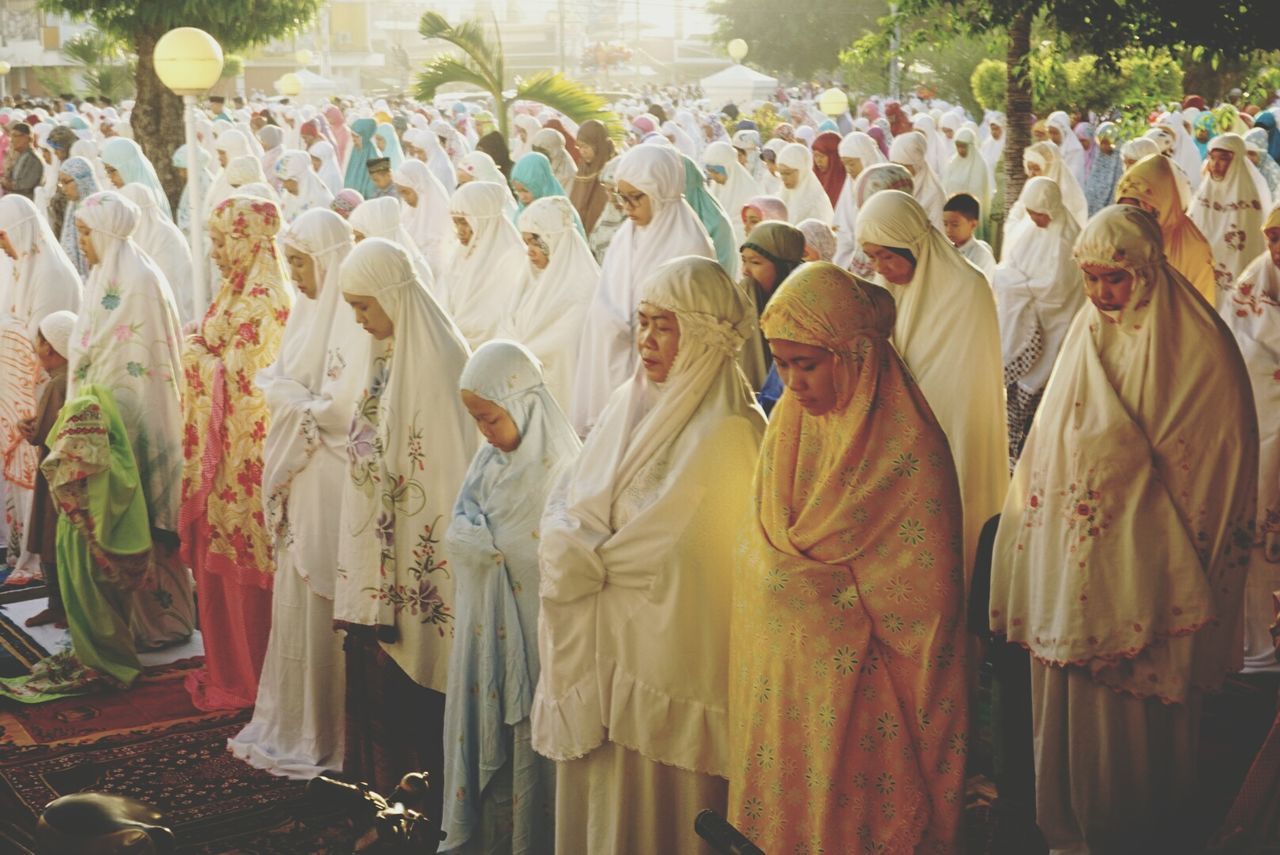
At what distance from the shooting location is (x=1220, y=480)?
3.98 meters

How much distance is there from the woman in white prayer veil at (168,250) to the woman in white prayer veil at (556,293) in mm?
3222

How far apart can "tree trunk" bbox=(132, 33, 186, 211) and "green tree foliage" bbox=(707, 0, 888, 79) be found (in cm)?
2827

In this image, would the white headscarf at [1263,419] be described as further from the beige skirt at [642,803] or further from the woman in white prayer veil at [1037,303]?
the beige skirt at [642,803]

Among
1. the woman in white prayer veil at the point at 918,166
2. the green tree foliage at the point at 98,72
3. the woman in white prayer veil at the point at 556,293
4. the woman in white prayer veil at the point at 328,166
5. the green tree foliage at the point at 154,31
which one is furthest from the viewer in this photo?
the green tree foliage at the point at 98,72

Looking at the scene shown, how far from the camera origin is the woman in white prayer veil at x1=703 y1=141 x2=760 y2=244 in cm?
1249

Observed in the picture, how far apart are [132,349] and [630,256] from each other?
2.06 metres

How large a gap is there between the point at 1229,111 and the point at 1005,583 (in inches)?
207

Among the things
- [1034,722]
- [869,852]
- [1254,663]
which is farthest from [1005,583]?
[1254,663]

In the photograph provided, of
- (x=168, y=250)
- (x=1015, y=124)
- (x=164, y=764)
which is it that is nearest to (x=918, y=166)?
(x=1015, y=124)

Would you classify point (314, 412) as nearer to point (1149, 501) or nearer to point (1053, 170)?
point (1149, 501)

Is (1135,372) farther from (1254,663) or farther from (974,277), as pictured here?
(1254,663)

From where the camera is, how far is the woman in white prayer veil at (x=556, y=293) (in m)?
6.83

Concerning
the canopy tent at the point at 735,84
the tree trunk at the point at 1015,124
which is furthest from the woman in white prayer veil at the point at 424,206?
the canopy tent at the point at 735,84

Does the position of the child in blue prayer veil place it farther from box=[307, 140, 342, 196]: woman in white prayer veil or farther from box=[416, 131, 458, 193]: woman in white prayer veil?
box=[307, 140, 342, 196]: woman in white prayer veil
